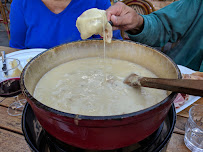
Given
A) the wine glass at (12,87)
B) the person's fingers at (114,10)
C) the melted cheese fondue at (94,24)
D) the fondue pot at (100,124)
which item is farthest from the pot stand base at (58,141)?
the person's fingers at (114,10)

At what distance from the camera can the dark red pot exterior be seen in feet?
1.45

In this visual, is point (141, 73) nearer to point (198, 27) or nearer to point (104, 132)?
point (104, 132)

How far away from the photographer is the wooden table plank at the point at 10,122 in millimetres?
898

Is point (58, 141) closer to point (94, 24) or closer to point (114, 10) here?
point (94, 24)

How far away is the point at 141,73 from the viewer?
1.00 m

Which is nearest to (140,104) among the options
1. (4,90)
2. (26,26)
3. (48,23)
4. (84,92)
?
(84,92)

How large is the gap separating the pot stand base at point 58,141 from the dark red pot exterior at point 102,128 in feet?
0.36

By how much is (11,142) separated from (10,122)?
144mm

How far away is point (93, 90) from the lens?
0.82 m

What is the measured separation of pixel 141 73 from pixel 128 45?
182mm

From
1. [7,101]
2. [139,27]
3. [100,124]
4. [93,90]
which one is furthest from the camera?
[139,27]

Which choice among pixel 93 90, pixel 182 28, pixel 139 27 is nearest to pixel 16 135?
pixel 93 90

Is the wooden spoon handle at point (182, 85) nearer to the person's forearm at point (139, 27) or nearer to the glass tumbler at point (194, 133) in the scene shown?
the glass tumbler at point (194, 133)

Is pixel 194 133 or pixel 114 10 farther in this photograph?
pixel 114 10
